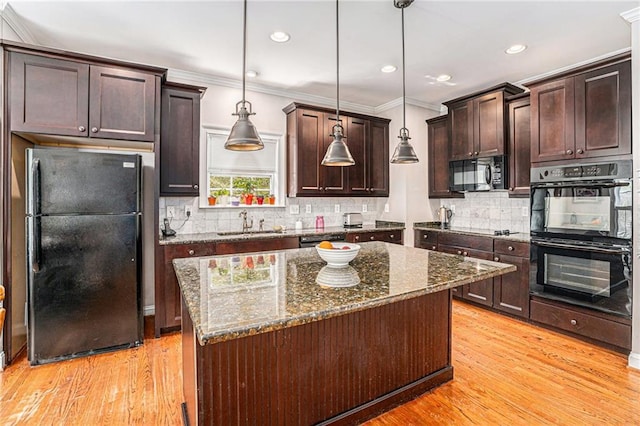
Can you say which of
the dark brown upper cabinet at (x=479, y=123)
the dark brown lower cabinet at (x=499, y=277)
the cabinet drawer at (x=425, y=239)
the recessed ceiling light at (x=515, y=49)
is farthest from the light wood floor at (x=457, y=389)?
the recessed ceiling light at (x=515, y=49)

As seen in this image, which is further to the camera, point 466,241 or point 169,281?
point 466,241

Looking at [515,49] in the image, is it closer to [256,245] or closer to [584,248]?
[584,248]

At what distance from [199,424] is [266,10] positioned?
270 cm

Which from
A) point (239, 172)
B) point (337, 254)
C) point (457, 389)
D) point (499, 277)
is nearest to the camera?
point (337, 254)

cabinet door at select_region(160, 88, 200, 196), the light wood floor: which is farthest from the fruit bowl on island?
cabinet door at select_region(160, 88, 200, 196)

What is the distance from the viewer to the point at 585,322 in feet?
9.73

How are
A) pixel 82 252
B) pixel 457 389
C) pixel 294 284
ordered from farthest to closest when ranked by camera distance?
pixel 82 252 < pixel 457 389 < pixel 294 284

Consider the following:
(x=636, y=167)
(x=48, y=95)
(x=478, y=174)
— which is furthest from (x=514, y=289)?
(x=48, y=95)

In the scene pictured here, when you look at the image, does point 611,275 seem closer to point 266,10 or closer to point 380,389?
point 380,389

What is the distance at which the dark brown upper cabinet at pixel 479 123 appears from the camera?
3846mm

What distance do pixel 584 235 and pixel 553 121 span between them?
1106 mm

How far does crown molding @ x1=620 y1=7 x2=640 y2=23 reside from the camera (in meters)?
2.52

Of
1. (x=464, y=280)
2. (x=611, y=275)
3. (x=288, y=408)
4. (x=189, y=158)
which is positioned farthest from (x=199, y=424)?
(x=611, y=275)

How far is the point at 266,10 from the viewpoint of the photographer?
255 centimetres
